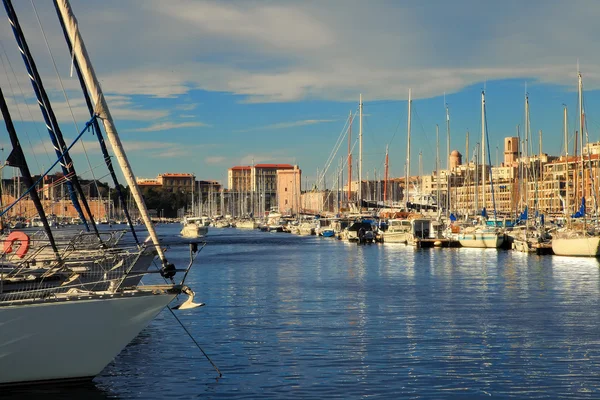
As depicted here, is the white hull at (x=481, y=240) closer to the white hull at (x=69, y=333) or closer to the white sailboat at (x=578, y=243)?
the white sailboat at (x=578, y=243)

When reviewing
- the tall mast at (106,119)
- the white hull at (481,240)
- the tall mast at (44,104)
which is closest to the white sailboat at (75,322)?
the tall mast at (106,119)

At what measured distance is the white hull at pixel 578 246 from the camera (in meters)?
64.2

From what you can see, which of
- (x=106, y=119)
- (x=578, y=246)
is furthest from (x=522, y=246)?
(x=106, y=119)

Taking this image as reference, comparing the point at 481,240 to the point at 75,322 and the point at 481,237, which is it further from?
the point at 75,322

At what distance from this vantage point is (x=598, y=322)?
→ 101 feet

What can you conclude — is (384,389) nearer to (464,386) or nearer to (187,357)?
(464,386)

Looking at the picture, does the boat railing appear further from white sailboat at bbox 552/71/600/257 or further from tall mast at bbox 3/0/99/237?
white sailboat at bbox 552/71/600/257

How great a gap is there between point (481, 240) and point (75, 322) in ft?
216

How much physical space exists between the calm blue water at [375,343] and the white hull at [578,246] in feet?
50.7

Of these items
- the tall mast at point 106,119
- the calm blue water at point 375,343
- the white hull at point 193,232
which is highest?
the tall mast at point 106,119

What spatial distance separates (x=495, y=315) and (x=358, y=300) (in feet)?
24.9

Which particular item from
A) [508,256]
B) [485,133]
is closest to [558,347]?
[508,256]

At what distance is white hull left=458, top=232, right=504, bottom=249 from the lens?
262ft

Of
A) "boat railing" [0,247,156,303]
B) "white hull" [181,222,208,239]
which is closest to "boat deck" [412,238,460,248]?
"boat railing" [0,247,156,303]
